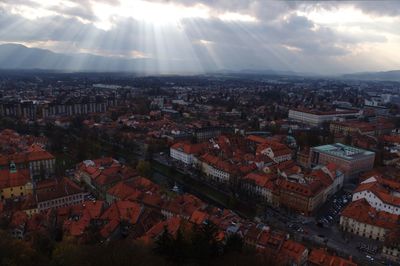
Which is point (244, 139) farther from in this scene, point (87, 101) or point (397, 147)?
point (87, 101)

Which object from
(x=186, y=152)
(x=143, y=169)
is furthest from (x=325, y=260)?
(x=186, y=152)

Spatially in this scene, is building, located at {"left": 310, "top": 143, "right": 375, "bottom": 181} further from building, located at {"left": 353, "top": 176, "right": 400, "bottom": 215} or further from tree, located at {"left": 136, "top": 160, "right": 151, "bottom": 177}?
tree, located at {"left": 136, "top": 160, "right": 151, "bottom": 177}

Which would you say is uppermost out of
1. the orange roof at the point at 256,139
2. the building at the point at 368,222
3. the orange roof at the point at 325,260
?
the orange roof at the point at 256,139

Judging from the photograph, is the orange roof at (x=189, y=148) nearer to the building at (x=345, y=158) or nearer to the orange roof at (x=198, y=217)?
the building at (x=345, y=158)

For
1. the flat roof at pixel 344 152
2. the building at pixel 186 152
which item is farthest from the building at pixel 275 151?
the building at pixel 186 152

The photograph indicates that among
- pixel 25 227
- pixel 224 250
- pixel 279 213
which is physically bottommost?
pixel 279 213

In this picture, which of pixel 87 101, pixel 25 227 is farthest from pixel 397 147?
pixel 87 101
